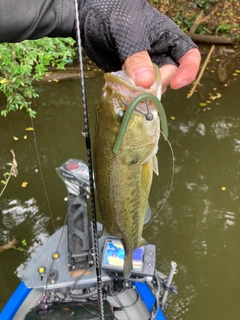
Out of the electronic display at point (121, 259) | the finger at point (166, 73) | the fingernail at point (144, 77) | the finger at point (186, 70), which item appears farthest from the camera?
the electronic display at point (121, 259)

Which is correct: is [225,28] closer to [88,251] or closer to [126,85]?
[88,251]

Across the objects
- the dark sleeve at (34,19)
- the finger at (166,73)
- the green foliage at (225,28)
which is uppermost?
the dark sleeve at (34,19)

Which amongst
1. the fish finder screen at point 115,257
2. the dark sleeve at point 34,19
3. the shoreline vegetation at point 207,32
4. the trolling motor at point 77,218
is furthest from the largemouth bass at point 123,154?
the shoreline vegetation at point 207,32

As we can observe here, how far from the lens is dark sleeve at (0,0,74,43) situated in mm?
1652

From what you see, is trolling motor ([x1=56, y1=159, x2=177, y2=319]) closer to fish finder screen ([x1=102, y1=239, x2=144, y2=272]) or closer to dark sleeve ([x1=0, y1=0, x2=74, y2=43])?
fish finder screen ([x1=102, y1=239, x2=144, y2=272])

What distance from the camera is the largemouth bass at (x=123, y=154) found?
1.39 metres

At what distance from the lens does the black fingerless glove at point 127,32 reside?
1.59 m

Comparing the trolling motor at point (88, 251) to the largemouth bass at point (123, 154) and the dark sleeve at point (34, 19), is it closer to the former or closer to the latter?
the largemouth bass at point (123, 154)

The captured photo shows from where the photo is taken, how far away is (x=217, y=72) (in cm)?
772

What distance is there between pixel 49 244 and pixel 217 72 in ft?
20.3

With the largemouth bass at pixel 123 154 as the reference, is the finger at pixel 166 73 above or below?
above

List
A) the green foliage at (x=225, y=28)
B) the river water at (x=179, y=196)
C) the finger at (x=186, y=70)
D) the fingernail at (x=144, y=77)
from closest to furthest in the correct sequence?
1. the fingernail at (x=144, y=77)
2. the finger at (x=186, y=70)
3. the river water at (x=179, y=196)
4. the green foliage at (x=225, y=28)

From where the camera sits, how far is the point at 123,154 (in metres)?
1.51

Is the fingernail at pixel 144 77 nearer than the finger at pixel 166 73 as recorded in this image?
Yes
